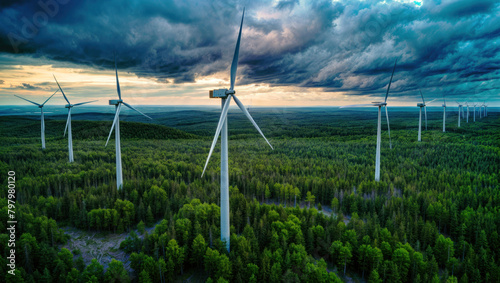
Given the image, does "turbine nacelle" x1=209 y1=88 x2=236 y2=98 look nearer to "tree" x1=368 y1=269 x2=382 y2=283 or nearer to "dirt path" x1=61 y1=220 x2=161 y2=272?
"dirt path" x1=61 y1=220 x2=161 y2=272

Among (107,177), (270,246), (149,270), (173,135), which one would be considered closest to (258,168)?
(107,177)

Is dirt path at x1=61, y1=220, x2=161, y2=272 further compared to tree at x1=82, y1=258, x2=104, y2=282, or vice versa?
dirt path at x1=61, y1=220, x2=161, y2=272

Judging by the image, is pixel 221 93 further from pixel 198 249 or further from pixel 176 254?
pixel 176 254

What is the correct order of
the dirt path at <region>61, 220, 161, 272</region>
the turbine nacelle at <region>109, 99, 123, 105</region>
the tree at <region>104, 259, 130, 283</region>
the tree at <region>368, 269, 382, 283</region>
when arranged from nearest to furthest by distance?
the tree at <region>104, 259, 130, 283</region> < the tree at <region>368, 269, 382, 283</region> < the dirt path at <region>61, 220, 161, 272</region> < the turbine nacelle at <region>109, 99, 123, 105</region>

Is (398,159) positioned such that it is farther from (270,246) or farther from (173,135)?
(173,135)

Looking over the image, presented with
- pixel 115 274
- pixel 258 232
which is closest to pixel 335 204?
pixel 258 232

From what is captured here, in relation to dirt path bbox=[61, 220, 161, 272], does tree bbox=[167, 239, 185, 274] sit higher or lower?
higher

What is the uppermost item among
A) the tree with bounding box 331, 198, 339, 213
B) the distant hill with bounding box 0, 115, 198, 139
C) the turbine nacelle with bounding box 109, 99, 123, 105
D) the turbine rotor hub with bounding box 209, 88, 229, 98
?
the turbine nacelle with bounding box 109, 99, 123, 105

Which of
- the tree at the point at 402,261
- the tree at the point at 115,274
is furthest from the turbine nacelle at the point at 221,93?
the tree at the point at 402,261

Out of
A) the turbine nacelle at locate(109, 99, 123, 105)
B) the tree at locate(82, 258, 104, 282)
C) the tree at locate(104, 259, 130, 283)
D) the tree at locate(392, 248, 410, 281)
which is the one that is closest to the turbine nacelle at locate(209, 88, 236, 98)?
the tree at locate(104, 259, 130, 283)
